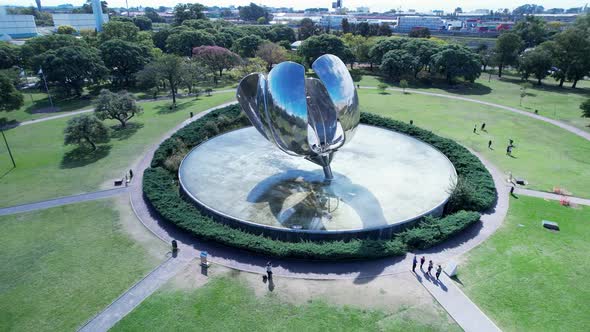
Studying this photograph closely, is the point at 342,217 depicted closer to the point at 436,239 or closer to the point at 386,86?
the point at 436,239

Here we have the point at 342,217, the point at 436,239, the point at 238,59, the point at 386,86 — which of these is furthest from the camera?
the point at 238,59

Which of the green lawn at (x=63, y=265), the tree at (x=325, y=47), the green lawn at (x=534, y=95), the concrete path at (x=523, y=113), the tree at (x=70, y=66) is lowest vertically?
the green lawn at (x=63, y=265)

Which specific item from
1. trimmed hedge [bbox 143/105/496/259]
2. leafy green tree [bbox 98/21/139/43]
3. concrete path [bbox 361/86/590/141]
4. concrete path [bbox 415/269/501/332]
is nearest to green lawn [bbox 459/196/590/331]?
concrete path [bbox 415/269/501/332]

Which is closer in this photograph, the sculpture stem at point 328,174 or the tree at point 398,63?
the sculpture stem at point 328,174

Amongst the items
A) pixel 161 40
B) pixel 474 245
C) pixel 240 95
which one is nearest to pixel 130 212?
pixel 240 95

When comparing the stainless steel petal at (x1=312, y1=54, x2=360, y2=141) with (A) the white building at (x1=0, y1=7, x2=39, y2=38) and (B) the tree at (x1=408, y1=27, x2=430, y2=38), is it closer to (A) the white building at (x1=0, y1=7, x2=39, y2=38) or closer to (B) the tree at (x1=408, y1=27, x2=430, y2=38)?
(B) the tree at (x1=408, y1=27, x2=430, y2=38)

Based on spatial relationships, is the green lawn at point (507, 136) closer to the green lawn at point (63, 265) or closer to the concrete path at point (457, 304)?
the concrete path at point (457, 304)

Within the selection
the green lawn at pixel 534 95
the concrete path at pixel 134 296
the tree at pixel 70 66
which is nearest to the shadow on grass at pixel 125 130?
the tree at pixel 70 66
